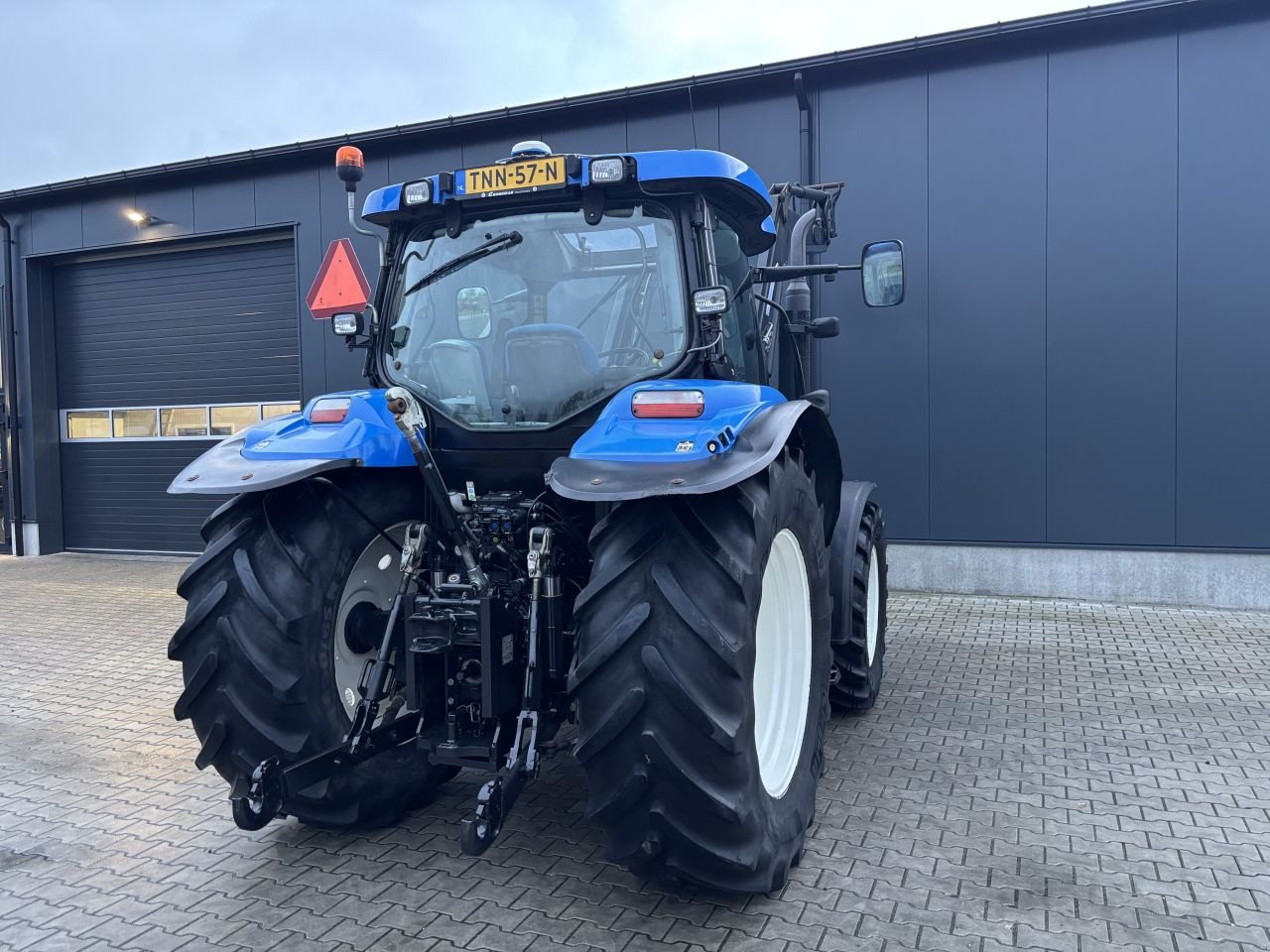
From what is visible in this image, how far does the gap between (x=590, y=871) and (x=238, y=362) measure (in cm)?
907

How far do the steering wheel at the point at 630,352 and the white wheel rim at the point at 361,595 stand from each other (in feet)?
3.20

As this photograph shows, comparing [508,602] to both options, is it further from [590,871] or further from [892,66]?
[892,66]

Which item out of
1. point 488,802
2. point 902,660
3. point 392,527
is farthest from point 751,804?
point 902,660

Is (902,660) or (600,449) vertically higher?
(600,449)

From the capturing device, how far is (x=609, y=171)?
10.6 ft

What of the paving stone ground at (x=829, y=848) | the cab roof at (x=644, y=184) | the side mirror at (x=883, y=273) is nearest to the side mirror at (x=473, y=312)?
the cab roof at (x=644, y=184)

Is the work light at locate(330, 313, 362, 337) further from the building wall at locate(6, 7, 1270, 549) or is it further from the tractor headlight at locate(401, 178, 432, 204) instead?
the building wall at locate(6, 7, 1270, 549)

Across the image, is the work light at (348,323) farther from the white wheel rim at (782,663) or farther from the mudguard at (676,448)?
the white wheel rim at (782,663)

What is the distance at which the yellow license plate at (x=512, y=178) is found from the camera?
3322 millimetres

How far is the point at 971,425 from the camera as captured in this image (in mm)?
7852

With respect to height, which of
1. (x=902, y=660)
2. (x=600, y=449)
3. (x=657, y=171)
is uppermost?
(x=657, y=171)

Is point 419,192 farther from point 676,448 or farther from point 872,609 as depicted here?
point 872,609

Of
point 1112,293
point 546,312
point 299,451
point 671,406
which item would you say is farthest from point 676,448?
point 1112,293

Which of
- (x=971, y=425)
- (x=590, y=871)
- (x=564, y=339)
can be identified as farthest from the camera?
(x=971, y=425)
